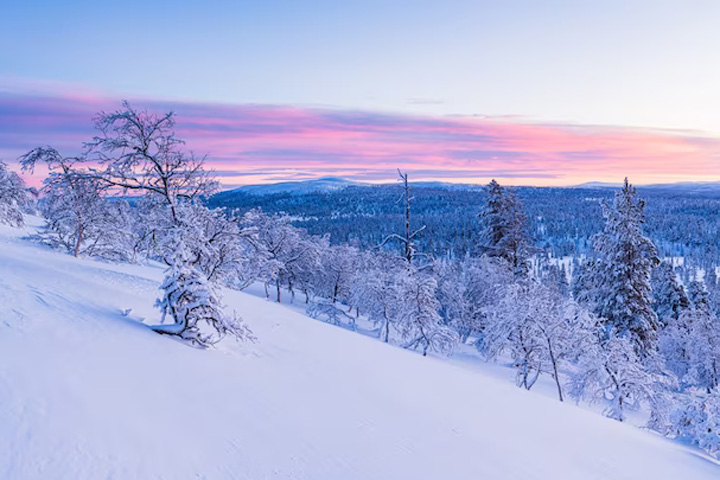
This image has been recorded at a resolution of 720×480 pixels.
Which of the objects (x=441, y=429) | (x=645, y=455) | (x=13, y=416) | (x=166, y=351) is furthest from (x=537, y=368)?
(x=13, y=416)

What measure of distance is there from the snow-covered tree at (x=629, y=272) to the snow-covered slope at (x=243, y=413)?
16.6 metres

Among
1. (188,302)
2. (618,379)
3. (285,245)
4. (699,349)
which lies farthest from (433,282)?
(699,349)

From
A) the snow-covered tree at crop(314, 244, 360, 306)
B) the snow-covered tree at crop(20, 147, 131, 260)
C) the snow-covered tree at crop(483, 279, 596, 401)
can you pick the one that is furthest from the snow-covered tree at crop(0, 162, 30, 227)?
the snow-covered tree at crop(483, 279, 596, 401)

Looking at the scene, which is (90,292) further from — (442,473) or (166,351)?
(442,473)

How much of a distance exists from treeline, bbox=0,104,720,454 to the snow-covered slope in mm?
1442

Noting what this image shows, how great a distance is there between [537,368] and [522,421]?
48.8 feet

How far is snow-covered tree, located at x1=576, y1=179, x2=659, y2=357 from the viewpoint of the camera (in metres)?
26.0

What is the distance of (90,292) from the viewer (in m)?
10.5

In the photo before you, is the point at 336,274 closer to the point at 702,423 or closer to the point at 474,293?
the point at 474,293

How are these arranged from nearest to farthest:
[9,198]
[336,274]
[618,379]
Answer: [618,379]
[9,198]
[336,274]

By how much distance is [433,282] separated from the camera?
23.0 meters

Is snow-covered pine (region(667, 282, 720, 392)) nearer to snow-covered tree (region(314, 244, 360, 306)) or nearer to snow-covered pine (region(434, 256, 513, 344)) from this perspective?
snow-covered pine (region(434, 256, 513, 344))

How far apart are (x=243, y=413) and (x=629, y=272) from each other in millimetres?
26414

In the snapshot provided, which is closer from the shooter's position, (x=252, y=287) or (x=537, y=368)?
(x=537, y=368)
